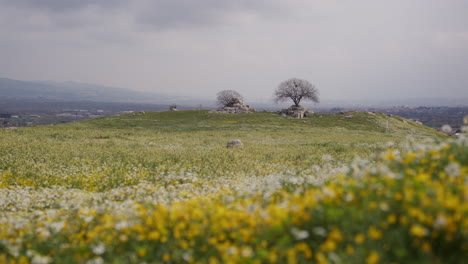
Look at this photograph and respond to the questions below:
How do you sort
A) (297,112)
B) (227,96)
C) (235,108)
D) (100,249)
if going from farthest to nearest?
1. (227,96)
2. (235,108)
3. (297,112)
4. (100,249)

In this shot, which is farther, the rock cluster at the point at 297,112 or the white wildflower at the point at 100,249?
the rock cluster at the point at 297,112

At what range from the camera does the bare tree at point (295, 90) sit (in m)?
94.3

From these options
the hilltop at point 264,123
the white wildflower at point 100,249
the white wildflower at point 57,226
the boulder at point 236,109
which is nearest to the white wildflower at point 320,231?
the white wildflower at point 100,249

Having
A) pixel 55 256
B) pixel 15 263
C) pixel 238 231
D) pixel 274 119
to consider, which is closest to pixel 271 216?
pixel 238 231

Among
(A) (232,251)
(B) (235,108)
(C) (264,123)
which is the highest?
(B) (235,108)

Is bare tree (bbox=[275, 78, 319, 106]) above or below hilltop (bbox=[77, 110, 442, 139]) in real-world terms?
above

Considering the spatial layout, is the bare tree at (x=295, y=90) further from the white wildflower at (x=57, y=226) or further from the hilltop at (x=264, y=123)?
the white wildflower at (x=57, y=226)

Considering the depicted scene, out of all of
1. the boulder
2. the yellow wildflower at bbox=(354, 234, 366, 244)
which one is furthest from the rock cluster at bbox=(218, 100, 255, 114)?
the yellow wildflower at bbox=(354, 234, 366, 244)

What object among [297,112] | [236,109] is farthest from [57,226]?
[236,109]

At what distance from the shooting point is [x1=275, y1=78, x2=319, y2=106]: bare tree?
94306 mm

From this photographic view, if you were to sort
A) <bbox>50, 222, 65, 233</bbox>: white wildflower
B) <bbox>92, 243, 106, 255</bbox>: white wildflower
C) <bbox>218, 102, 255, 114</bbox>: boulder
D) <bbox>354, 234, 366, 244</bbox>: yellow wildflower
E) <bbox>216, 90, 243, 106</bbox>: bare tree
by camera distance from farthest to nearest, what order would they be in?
<bbox>216, 90, 243, 106</bbox>: bare tree, <bbox>218, 102, 255, 114</bbox>: boulder, <bbox>50, 222, 65, 233</bbox>: white wildflower, <bbox>92, 243, 106, 255</bbox>: white wildflower, <bbox>354, 234, 366, 244</bbox>: yellow wildflower

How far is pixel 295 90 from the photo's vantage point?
95.4 m

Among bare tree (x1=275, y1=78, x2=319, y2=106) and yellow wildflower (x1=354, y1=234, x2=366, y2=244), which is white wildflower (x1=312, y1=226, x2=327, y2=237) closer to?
yellow wildflower (x1=354, y1=234, x2=366, y2=244)

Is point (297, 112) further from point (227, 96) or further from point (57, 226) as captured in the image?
point (57, 226)
